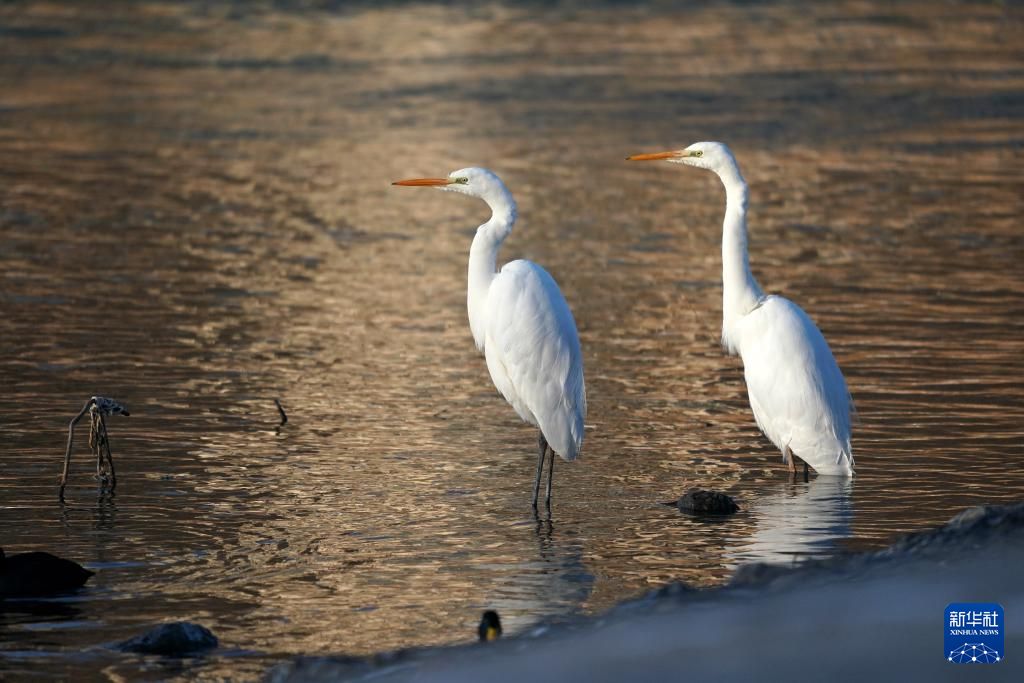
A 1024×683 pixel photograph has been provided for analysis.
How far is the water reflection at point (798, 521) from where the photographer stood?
755cm

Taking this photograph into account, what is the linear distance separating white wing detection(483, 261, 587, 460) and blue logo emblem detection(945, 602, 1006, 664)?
302 centimetres

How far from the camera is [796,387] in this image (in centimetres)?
906

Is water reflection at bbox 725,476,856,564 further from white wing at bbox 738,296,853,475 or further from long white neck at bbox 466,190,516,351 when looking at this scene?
long white neck at bbox 466,190,516,351

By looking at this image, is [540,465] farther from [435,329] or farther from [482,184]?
[435,329]

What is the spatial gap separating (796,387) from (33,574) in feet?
13.9

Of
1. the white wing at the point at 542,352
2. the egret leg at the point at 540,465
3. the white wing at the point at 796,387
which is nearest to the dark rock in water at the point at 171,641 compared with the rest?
the egret leg at the point at 540,465

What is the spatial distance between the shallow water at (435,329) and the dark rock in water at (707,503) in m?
0.09

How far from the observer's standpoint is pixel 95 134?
24.5 meters

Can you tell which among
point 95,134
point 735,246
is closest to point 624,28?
point 95,134

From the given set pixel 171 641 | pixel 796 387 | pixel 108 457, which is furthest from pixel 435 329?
pixel 171 641

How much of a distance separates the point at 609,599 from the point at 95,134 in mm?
19215

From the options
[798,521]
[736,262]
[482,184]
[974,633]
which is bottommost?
[798,521]

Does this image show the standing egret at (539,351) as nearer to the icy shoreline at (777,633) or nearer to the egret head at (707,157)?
the egret head at (707,157)

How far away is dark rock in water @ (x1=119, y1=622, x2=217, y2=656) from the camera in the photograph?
6.30 m
